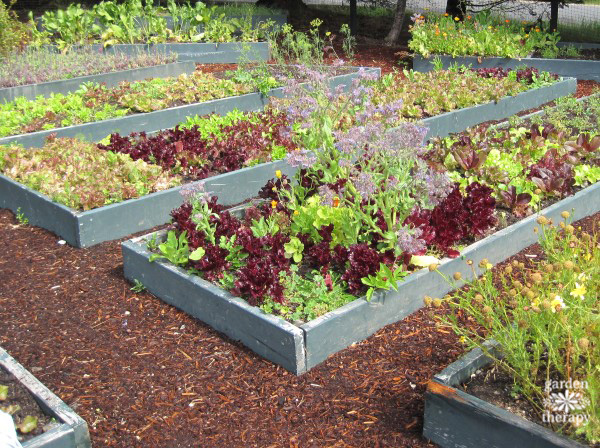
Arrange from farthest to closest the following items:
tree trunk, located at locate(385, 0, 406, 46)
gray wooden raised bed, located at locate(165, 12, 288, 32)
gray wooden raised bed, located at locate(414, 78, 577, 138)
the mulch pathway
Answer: tree trunk, located at locate(385, 0, 406, 46), gray wooden raised bed, located at locate(165, 12, 288, 32), gray wooden raised bed, located at locate(414, 78, 577, 138), the mulch pathway

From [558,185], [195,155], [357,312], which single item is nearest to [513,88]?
[558,185]

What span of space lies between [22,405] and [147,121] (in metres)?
6.06

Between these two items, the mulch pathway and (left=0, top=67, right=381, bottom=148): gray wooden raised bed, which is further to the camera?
(left=0, top=67, right=381, bottom=148): gray wooden raised bed

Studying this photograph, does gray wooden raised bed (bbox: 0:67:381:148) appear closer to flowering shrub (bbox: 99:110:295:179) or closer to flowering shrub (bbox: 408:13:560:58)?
flowering shrub (bbox: 99:110:295:179)

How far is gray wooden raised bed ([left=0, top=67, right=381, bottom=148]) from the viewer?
8.01m

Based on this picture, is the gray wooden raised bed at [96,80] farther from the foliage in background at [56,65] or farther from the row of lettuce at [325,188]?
the row of lettuce at [325,188]

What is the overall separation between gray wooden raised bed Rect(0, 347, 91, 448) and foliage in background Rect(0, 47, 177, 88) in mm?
7982

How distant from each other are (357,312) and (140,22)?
490 inches

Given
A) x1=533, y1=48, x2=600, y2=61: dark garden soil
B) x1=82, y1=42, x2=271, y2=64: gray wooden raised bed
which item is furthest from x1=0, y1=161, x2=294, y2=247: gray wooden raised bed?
x1=533, y1=48, x2=600, y2=61: dark garden soil

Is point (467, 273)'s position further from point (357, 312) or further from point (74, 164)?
point (74, 164)

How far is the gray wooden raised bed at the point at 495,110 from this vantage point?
8703 millimetres

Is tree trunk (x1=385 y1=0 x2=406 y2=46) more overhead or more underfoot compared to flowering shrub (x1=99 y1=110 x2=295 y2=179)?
more overhead
